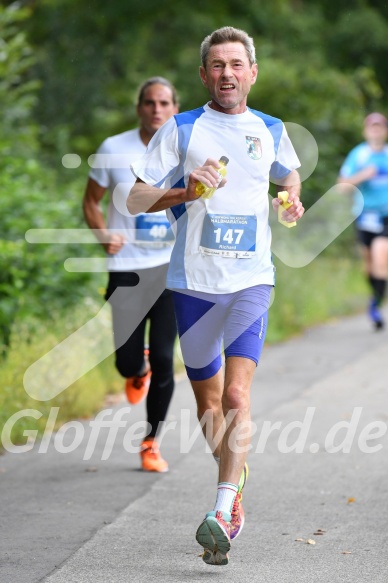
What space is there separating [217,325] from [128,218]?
189cm

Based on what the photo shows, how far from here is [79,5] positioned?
21.7 metres

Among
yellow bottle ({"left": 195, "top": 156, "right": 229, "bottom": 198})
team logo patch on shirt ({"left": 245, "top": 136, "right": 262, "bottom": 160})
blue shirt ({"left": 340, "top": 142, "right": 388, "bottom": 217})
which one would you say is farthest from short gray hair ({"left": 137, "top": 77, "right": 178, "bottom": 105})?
blue shirt ({"left": 340, "top": 142, "right": 388, "bottom": 217})

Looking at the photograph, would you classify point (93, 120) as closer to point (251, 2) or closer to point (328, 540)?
point (251, 2)

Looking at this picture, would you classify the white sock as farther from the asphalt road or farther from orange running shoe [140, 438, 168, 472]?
orange running shoe [140, 438, 168, 472]

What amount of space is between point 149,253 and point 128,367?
2.45 ft

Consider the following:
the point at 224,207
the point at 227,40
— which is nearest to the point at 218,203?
the point at 224,207

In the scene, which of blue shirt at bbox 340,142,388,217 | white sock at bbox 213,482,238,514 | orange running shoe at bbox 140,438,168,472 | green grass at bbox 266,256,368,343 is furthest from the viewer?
green grass at bbox 266,256,368,343

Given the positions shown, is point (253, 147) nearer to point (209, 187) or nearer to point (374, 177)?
point (209, 187)

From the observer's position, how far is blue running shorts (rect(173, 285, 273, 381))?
213 inches

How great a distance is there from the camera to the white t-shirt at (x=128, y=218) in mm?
7273

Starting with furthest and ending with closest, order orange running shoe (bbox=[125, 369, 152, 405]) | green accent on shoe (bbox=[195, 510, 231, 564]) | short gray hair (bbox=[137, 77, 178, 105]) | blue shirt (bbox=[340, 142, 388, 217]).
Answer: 1. blue shirt (bbox=[340, 142, 388, 217])
2. orange running shoe (bbox=[125, 369, 152, 405])
3. short gray hair (bbox=[137, 77, 178, 105])
4. green accent on shoe (bbox=[195, 510, 231, 564])

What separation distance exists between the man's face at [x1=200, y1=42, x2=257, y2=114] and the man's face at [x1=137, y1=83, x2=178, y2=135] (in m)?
1.78

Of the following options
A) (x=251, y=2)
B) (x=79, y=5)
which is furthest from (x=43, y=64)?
(x=251, y=2)

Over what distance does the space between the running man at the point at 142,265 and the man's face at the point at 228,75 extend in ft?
5.70
